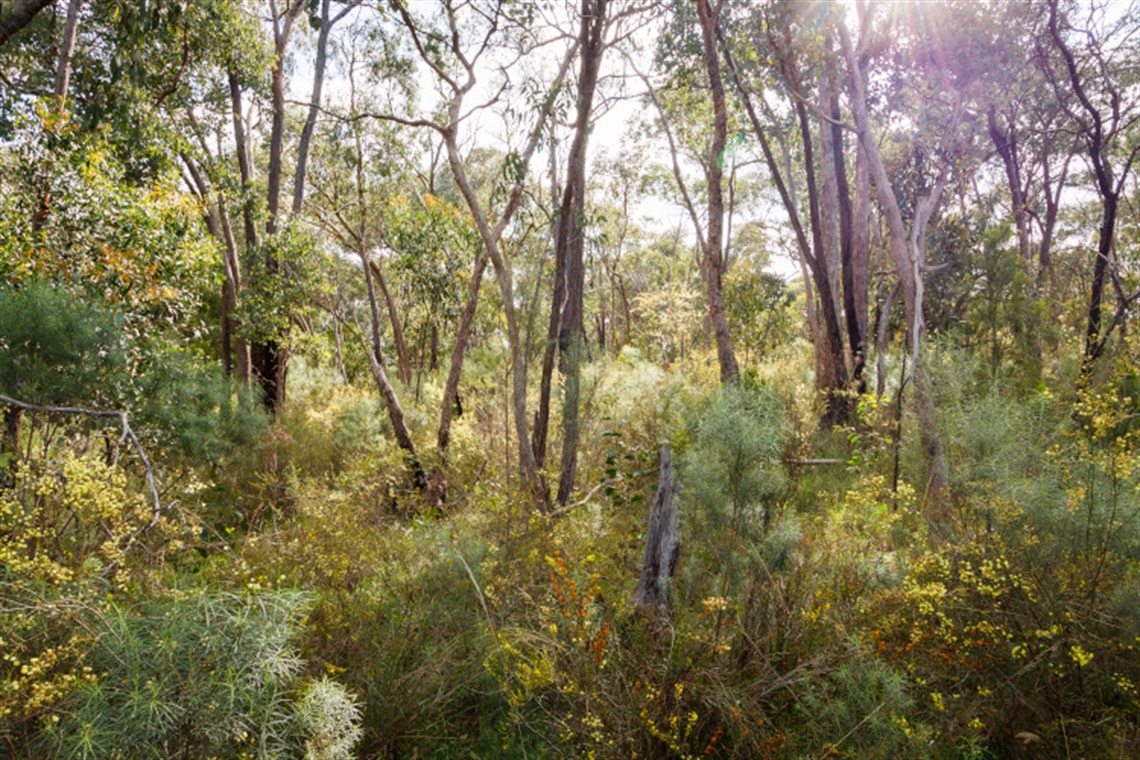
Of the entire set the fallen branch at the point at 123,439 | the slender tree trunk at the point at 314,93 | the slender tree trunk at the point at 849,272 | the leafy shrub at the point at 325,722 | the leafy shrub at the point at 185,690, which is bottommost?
the leafy shrub at the point at 325,722

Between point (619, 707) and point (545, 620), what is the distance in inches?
26.9

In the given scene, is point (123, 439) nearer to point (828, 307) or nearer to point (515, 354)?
point (515, 354)

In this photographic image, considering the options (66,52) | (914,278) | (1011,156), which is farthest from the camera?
(1011,156)

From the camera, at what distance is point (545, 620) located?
10.3ft

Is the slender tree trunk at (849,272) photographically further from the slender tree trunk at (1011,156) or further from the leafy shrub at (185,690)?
the leafy shrub at (185,690)

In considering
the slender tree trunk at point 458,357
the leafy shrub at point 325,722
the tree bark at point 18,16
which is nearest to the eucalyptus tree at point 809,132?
the slender tree trunk at point 458,357

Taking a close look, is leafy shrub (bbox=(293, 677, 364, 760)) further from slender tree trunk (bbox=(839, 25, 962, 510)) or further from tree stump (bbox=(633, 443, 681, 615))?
slender tree trunk (bbox=(839, 25, 962, 510))

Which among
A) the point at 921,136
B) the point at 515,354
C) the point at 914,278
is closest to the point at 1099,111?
the point at 921,136

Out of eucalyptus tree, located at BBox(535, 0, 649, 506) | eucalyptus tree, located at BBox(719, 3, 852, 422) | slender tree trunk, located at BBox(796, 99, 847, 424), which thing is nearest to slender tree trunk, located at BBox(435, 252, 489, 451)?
eucalyptus tree, located at BBox(535, 0, 649, 506)

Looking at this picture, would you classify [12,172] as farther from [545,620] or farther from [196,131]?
[545,620]

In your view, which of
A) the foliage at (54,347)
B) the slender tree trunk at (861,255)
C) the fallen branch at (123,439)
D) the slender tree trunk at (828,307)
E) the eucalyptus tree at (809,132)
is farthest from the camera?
the slender tree trunk at (861,255)

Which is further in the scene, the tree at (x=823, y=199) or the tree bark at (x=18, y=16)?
the tree at (x=823, y=199)

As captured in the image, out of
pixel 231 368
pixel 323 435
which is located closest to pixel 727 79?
pixel 323 435

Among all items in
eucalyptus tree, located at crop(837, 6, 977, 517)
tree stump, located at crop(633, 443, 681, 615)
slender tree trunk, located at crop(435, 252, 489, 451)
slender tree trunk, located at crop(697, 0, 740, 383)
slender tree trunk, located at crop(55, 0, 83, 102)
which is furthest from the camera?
slender tree trunk, located at crop(435, 252, 489, 451)
